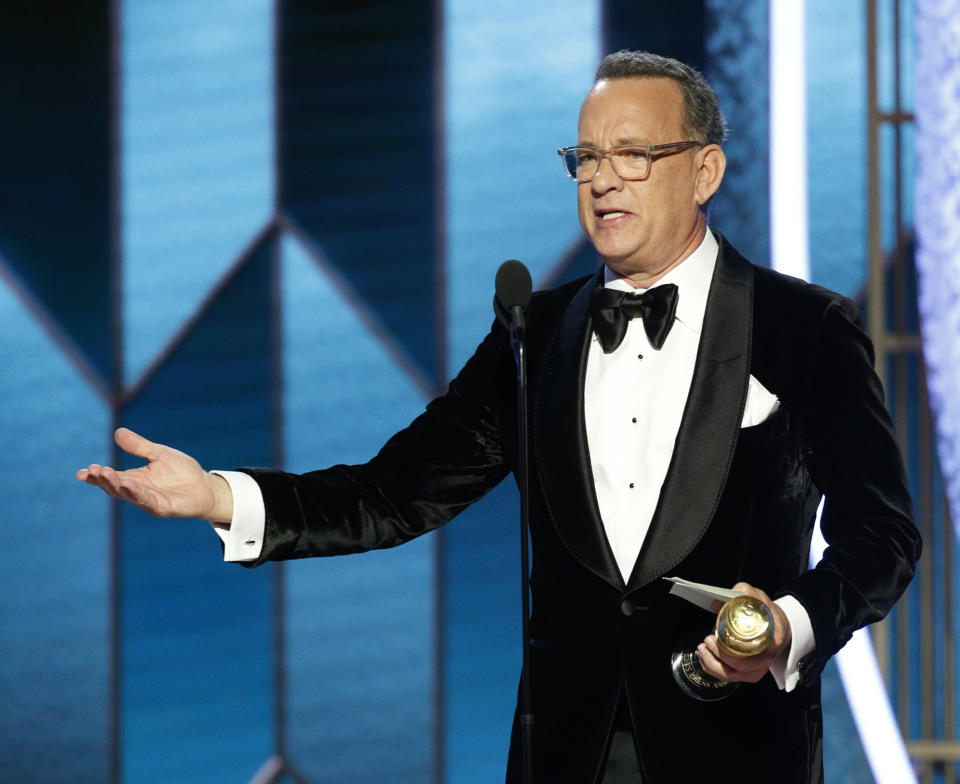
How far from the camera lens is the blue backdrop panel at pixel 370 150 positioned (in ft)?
10.1

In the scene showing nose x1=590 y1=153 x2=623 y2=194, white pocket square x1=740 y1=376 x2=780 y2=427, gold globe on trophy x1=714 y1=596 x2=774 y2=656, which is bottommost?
gold globe on trophy x1=714 y1=596 x2=774 y2=656

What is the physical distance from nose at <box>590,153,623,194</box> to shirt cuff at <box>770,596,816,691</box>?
0.59 metres

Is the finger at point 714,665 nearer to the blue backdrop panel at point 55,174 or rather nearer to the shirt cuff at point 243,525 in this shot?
the shirt cuff at point 243,525

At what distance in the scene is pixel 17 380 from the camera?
3125 mm

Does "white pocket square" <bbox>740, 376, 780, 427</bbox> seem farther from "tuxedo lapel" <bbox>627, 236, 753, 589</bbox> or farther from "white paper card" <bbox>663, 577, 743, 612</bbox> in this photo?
"white paper card" <bbox>663, 577, 743, 612</bbox>

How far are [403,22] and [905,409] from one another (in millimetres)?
1587

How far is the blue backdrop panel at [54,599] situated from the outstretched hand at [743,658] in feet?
7.30

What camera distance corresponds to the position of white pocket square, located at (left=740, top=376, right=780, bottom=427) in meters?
1.54

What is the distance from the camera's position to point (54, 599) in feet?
10.1

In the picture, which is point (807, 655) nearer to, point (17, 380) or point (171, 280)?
point (171, 280)

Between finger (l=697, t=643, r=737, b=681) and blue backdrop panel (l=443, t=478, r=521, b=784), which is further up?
finger (l=697, t=643, r=737, b=681)

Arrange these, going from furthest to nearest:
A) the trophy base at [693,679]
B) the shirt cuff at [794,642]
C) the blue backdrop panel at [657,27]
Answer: the blue backdrop panel at [657,27]
the trophy base at [693,679]
the shirt cuff at [794,642]

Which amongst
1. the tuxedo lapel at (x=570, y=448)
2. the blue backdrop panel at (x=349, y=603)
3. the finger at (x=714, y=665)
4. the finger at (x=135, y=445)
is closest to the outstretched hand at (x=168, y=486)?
the finger at (x=135, y=445)

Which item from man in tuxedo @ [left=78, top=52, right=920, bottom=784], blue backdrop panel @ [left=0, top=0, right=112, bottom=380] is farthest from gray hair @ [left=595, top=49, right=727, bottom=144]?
blue backdrop panel @ [left=0, top=0, right=112, bottom=380]
